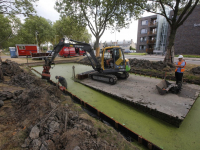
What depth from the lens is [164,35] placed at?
24.7m

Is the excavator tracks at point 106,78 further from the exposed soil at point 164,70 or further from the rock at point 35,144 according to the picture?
the rock at point 35,144

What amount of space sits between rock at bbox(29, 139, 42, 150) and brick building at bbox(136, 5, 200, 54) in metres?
27.5

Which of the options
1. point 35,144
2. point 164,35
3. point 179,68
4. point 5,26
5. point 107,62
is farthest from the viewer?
point 164,35

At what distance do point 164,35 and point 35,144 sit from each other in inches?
1170

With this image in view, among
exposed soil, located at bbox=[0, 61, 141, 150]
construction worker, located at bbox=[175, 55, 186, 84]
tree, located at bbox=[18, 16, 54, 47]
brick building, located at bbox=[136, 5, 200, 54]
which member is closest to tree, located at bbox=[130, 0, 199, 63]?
construction worker, located at bbox=[175, 55, 186, 84]

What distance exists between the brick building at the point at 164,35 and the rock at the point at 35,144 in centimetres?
2754

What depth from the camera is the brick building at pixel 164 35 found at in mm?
20469

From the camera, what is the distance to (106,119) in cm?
347

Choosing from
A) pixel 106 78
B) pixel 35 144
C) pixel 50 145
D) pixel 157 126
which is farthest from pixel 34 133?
pixel 106 78

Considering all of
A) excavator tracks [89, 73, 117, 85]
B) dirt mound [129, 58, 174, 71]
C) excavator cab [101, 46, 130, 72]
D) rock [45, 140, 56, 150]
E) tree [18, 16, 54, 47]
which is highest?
tree [18, 16, 54, 47]

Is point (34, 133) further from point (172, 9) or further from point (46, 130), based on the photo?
point (172, 9)

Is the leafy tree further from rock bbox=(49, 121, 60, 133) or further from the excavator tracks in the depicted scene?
rock bbox=(49, 121, 60, 133)

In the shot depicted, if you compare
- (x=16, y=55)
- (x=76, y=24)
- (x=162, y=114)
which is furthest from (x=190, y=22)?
(x=16, y=55)

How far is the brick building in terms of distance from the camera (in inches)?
806
